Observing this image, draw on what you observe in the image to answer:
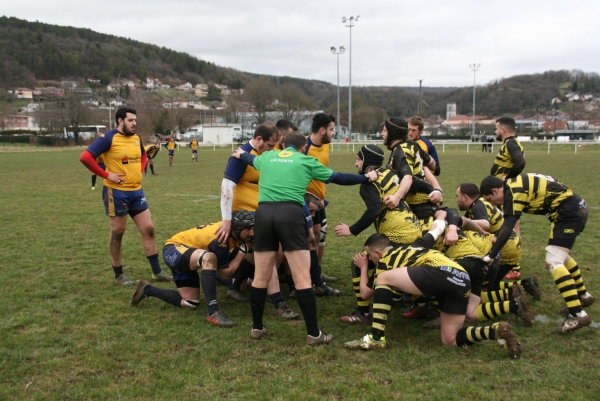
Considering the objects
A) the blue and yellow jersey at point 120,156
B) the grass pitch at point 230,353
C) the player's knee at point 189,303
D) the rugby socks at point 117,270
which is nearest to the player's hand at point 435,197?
the grass pitch at point 230,353

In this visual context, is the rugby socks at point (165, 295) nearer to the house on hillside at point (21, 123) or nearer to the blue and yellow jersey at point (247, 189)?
the blue and yellow jersey at point (247, 189)

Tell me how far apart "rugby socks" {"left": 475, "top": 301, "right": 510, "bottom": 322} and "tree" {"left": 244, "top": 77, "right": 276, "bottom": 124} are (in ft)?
256

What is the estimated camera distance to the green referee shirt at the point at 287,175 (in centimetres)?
457

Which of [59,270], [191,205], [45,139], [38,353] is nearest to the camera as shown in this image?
[38,353]

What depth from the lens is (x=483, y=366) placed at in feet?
13.4

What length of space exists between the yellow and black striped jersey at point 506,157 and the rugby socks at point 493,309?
282 cm

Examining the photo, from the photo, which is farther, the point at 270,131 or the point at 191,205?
the point at 191,205

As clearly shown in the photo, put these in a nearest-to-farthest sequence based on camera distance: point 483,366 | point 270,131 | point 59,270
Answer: point 483,366 → point 270,131 → point 59,270

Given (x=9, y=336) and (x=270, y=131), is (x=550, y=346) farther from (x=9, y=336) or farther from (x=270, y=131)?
(x=9, y=336)

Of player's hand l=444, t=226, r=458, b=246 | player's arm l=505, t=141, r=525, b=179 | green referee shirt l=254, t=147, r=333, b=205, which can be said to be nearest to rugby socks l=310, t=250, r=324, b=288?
green referee shirt l=254, t=147, r=333, b=205

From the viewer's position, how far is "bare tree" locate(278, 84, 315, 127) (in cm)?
8112

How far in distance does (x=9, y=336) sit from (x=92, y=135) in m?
65.5

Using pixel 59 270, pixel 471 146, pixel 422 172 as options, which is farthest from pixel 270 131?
pixel 471 146

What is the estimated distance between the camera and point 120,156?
668cm
